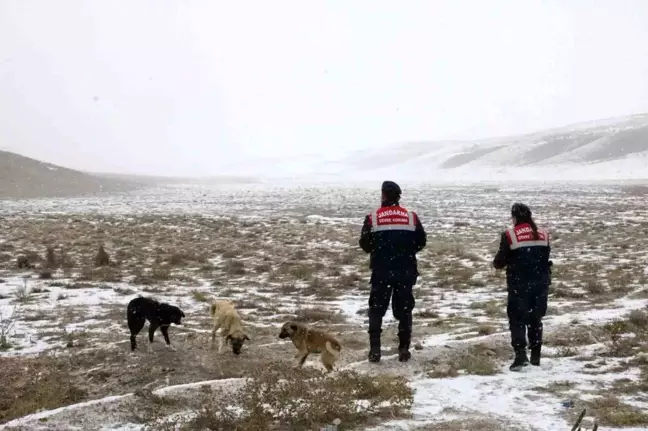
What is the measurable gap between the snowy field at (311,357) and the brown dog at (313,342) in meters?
0.23

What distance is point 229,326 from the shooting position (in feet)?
24.5

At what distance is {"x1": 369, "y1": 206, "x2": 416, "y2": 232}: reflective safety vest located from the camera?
6660 mm

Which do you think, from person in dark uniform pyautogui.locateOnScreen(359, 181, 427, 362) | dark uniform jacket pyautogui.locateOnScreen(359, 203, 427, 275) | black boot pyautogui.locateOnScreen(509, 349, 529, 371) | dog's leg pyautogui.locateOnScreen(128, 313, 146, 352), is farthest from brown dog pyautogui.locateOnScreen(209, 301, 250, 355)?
black boot pyautogui.locateOnScreen(509, 349, 529, 371)

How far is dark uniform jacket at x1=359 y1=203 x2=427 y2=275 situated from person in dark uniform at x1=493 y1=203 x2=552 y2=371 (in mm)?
945

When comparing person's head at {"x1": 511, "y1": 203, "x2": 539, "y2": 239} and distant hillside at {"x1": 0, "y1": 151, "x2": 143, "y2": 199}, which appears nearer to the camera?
person's head at {"x1": 511, "y1": 203, "x2": 539, "y2": 239}

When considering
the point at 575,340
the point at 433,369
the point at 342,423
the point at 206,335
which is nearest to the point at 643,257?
the point at 575,340

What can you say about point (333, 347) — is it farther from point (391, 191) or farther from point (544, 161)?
point (544, 161)

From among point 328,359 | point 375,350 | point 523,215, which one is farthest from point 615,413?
point 328,359

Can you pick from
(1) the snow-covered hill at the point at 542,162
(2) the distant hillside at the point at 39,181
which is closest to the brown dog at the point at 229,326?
(2) the distant hillside at the point at 39,181

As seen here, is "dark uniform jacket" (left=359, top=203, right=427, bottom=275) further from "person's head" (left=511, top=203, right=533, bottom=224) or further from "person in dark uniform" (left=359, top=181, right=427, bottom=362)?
"person's head" (left=511, top=203, right=533, bottom=224)

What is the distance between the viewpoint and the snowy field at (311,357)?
209 inches

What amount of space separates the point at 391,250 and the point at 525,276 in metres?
1.51

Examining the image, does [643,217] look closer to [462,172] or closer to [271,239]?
[271,239]

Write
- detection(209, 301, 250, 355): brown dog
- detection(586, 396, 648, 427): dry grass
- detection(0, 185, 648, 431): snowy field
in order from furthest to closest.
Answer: detection(209, 301, 250, 355): brown dog → detection(0, 185, 648, 431): snowy field → detection(586, 396, 648, 427): dry grass
